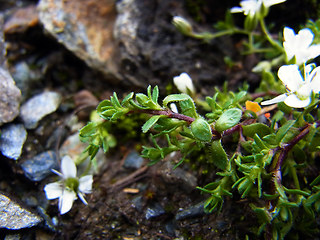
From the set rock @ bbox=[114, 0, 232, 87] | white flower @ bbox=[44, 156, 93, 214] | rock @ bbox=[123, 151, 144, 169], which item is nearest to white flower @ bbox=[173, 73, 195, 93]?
rock @ bbox=[114, 0, 232, 87]

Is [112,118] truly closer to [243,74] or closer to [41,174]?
[41,174]

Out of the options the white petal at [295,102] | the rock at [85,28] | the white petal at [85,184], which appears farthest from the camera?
the rock at [85,28]

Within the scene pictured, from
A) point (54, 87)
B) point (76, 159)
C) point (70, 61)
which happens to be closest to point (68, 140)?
point (76, 159)

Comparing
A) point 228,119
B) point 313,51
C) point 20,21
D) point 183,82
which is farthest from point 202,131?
point 20,21

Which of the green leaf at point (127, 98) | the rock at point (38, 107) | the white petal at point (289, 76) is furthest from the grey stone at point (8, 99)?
the white petal at point (289, 76)

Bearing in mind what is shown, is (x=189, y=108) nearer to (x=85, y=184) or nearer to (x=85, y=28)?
(x=85, y=184)

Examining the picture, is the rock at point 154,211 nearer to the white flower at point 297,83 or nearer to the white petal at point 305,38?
the white flower at point 297,83
